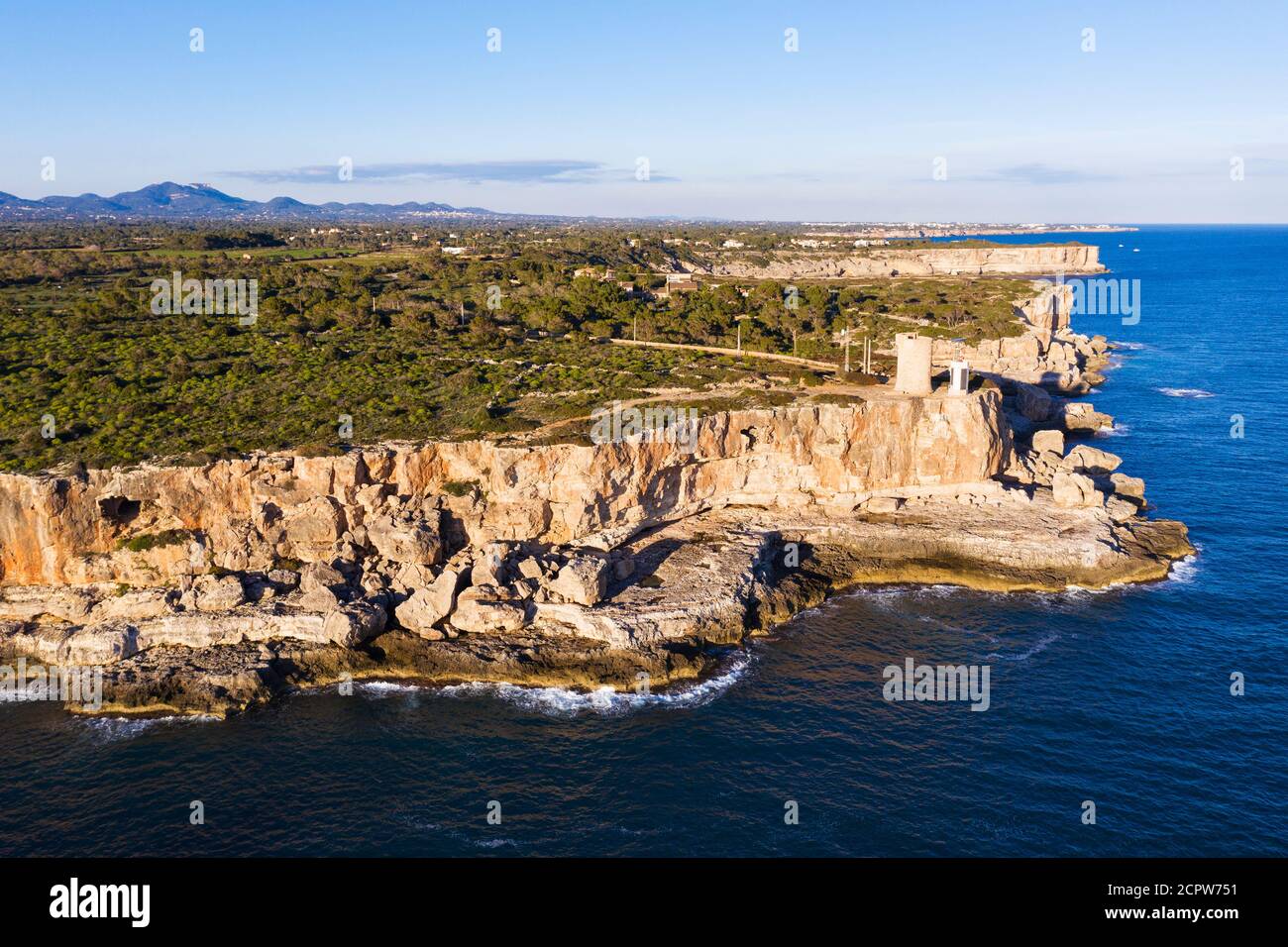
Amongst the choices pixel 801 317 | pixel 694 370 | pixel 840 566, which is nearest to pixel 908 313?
pixel 801 317

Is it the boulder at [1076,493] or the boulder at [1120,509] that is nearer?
the boulder at [1120,509]

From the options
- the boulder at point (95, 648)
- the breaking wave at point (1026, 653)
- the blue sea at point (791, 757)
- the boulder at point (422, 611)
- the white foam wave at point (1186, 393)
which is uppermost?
the white foam wave at point (1186, 393)

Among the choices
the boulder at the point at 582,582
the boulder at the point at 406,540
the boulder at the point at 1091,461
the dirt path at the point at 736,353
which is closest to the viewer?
the boulder at the point at 582,582

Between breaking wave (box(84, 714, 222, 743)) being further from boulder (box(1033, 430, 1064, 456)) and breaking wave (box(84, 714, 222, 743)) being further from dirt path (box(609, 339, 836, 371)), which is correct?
boulder (box(1033, 430, 1064, 456))

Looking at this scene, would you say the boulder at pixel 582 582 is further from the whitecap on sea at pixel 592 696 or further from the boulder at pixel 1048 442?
the boulder at pixel 1048 442

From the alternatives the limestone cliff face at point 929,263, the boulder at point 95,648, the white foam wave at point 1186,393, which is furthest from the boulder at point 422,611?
the limestone cliff face at point 929,263

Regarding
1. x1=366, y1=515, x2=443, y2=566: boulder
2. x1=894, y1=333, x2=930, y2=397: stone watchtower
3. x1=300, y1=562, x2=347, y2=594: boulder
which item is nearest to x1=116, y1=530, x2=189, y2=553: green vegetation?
x1=300, y1=562, x2=347, y2=594: boulder
